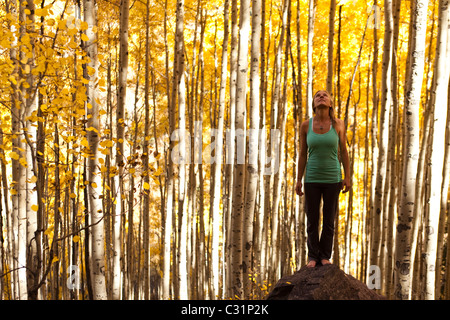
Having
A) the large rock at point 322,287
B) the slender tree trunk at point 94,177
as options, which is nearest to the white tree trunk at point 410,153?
the large rock at point 322,287

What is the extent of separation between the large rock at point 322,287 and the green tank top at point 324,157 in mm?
723

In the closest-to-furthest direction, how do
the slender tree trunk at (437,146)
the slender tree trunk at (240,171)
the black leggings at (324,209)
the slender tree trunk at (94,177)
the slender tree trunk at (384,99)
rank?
the black leggings at (324,209)
the slender tree trunk at (437,146)
the slender tree trunk at (94,177)
the slender tree trunk at (240,171)
the slender tree trunk at (384,99)

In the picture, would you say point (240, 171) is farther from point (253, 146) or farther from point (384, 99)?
point (384, 99)

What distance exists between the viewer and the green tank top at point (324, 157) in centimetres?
350

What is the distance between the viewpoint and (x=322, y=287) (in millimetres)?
3443

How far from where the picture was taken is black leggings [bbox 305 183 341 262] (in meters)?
3.54

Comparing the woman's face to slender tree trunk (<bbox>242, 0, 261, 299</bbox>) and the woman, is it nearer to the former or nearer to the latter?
the woman

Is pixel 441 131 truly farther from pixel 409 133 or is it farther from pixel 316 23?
pixel 316 23

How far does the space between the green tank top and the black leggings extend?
56 millimetres

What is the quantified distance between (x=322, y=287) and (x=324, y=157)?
98 centimetres

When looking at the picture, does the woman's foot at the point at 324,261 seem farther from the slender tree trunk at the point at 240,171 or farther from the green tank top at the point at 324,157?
the slender tree trunk at the point at 240,171

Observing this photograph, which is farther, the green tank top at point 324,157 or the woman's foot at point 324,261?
the woman's foot at point 324,261

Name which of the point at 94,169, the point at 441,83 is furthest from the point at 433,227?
the point at 94,169
